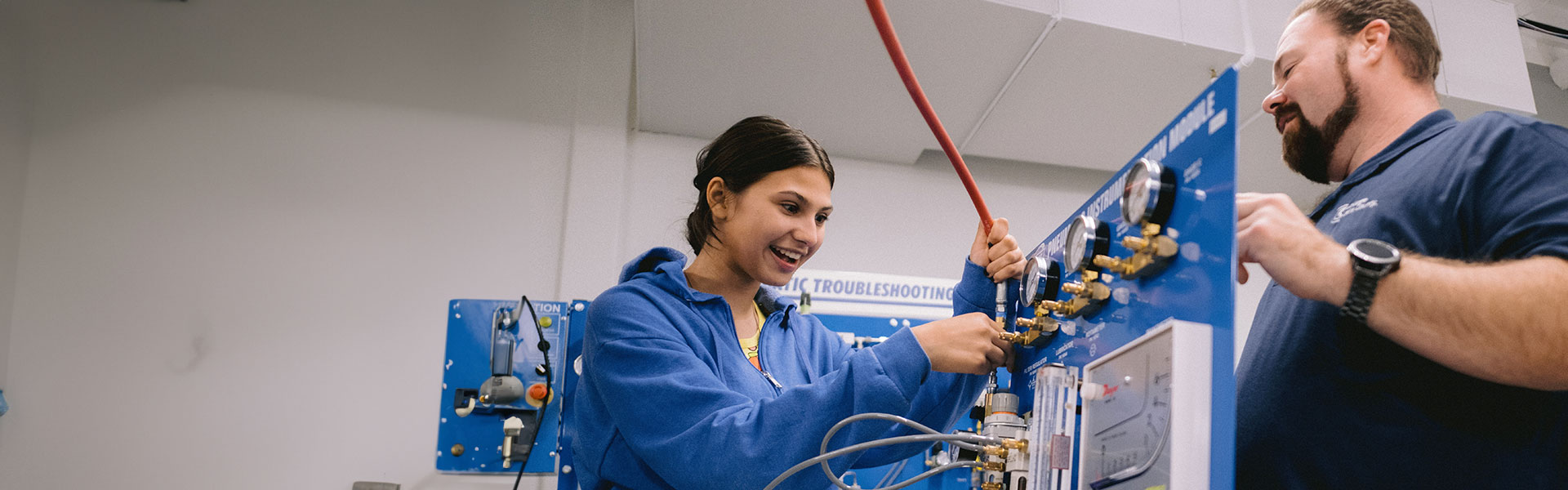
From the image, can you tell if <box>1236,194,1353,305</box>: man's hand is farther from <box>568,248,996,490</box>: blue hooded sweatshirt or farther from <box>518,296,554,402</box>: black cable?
<box>518,296,554,402</box>: black cable

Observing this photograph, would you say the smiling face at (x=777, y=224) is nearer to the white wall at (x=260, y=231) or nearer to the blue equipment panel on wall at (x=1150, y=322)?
the blue equipment panel on wall at (x=1150, y=322)

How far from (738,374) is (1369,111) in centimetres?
99

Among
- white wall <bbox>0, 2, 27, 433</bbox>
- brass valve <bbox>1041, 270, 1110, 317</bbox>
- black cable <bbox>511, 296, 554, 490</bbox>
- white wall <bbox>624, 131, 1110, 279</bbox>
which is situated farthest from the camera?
white wall <bbox>624, 131, 1110, 279</bbox>

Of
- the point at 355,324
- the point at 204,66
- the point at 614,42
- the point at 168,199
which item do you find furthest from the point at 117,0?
the point at 614,42

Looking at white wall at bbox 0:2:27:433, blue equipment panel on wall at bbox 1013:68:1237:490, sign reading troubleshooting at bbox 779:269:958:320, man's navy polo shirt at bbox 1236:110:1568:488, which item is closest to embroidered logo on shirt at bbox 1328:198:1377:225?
man's navy polo shirt at bbox 1236:110:1568:488

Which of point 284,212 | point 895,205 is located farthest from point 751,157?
point 284,212

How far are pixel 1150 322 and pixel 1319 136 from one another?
70 cm

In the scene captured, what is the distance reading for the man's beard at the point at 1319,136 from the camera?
128cm

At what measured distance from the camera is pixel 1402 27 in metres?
1.31

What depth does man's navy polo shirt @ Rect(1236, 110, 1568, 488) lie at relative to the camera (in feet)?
2.92

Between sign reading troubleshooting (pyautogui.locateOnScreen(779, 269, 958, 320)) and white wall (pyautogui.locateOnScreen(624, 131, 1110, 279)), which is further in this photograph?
white wall (pyautogui.locateOnScreen(624, 131, 1110, 279))

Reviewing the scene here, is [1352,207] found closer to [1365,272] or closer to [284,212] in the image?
[1365,272]

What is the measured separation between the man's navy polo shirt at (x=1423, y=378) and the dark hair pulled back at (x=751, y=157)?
77 centimetres

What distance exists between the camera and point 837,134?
304 centimetres
